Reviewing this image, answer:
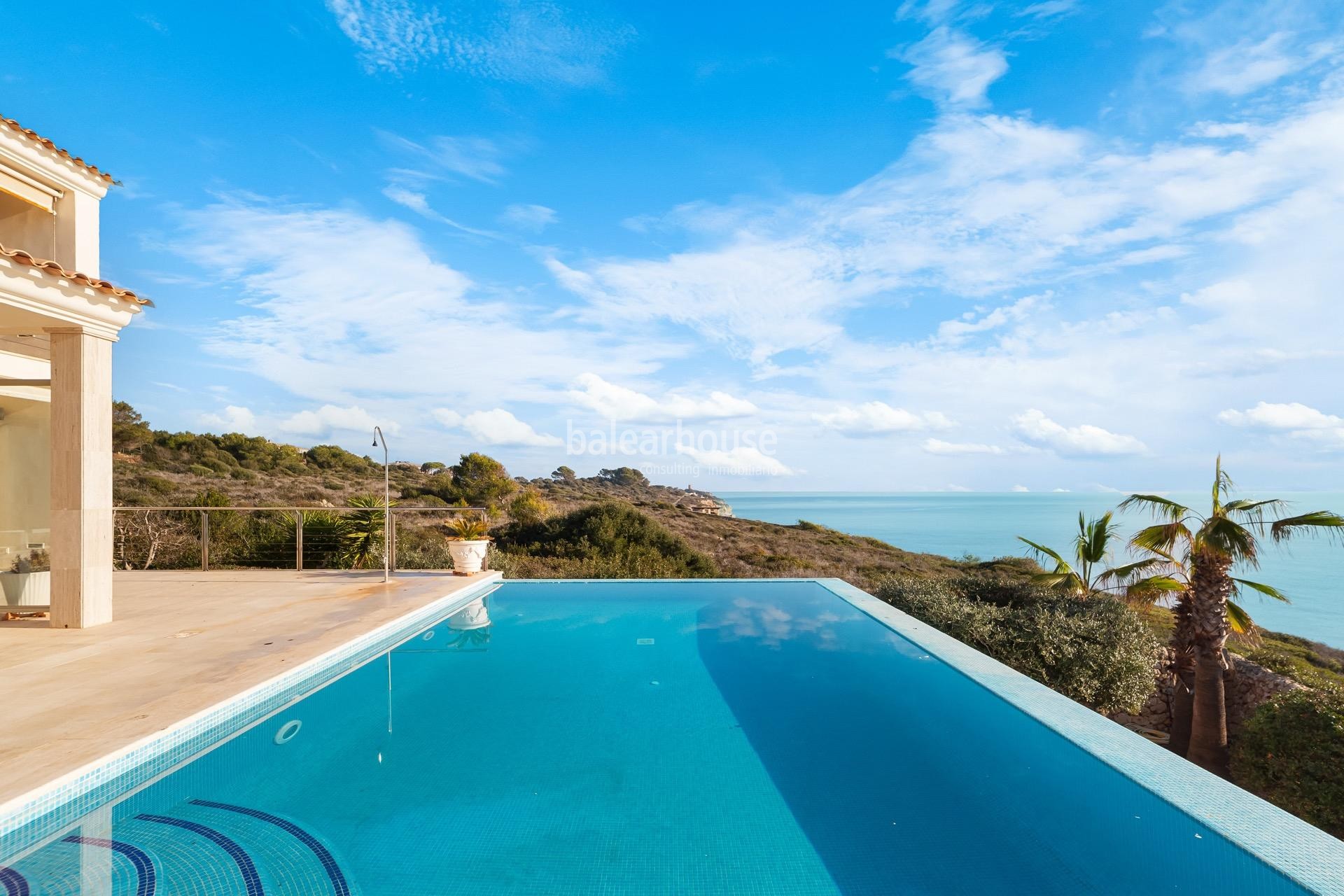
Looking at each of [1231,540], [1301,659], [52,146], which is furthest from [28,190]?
[1301,659]

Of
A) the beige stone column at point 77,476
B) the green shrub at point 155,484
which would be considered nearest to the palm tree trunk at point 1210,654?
the beige stone column at point 77,476

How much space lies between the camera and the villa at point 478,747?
7.52 feet

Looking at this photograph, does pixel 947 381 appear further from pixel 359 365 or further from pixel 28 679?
pixel 28 679

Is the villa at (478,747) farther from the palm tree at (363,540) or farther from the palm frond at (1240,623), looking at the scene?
the palm frond at (1240,623)

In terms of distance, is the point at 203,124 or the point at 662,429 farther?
the point at 662,429

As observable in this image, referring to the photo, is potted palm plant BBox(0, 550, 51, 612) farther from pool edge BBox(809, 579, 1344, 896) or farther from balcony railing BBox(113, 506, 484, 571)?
pool edge BBox(809, 579, 1344, 896)

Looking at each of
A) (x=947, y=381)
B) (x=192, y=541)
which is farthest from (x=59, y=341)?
(x=947, y=381)

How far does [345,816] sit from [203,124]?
1301 cm

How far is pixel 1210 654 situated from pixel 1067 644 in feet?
5.61

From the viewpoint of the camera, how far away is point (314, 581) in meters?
8.59

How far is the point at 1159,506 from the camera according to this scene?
740 centimetres

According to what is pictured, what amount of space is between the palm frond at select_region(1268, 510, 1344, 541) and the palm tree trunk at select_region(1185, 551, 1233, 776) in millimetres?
542

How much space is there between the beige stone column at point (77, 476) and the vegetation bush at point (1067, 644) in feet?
26.8

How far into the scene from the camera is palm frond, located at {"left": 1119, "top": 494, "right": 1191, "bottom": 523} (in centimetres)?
721
